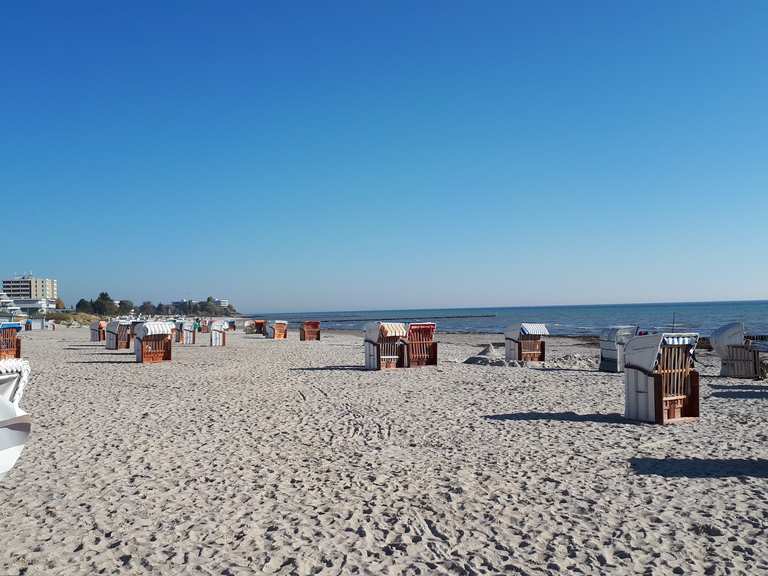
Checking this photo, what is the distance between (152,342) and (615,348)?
14.5m

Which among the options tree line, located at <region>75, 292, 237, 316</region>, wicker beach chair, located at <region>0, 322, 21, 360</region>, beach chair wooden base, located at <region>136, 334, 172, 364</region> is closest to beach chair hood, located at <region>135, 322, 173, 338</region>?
beach chair wooden base, located at <region>136, 334, 172, 364</region>

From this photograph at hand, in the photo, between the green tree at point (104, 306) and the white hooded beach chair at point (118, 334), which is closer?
the white hooded beach chair at point (118, 334)

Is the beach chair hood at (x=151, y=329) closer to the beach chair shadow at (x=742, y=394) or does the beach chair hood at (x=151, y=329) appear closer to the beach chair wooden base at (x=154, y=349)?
the beach chair wooden base at (x=154, y=349)

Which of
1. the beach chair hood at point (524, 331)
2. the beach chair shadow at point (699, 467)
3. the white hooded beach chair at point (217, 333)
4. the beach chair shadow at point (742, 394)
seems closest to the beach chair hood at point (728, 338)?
the beach chair shadow at point (742, 394)

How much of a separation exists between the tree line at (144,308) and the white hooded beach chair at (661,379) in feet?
377

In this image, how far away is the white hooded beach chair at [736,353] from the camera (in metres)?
16.1

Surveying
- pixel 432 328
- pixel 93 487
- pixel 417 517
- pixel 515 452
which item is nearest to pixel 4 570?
pixel 93 487

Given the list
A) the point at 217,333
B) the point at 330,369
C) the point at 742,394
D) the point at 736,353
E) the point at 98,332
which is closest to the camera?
the point at 742,394

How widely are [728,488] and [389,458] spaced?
3.48 m

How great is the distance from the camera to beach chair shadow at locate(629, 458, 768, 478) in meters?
6.44

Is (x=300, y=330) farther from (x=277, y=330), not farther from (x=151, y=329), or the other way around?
(x=151, y=329)

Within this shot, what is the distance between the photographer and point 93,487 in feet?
20.2

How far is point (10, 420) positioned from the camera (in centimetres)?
453

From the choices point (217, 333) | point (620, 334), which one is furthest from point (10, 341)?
point (620, 334)
